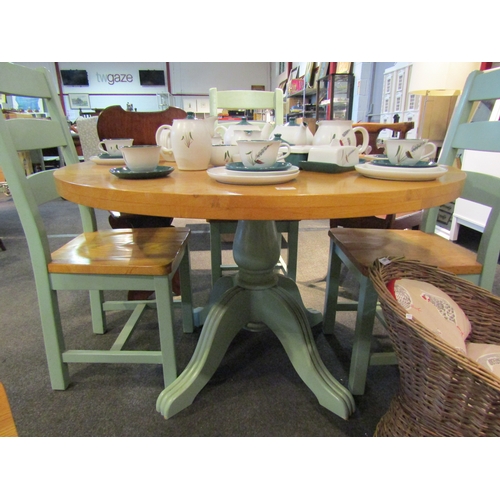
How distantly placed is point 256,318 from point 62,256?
0.68m

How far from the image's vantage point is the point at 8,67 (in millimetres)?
1085

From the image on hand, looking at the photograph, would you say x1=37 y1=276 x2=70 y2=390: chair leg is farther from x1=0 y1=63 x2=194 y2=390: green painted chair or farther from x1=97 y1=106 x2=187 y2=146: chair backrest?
x1=97 y1=106 x2=187 y2=146: chair backrest

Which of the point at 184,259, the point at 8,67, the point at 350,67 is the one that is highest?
the point at 350,67

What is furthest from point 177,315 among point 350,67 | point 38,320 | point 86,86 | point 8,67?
point 86,86

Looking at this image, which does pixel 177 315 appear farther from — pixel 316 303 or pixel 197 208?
pixel 197 208

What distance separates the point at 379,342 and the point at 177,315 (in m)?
0.96

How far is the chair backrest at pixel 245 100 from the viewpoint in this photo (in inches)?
78.7

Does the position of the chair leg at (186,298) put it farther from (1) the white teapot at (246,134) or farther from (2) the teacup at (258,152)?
(2) the teacup at (258,152)

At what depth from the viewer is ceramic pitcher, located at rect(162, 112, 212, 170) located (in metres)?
0.90

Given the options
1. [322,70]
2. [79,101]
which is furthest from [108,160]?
[79,101]

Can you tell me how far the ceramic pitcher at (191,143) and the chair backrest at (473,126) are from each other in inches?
35.1

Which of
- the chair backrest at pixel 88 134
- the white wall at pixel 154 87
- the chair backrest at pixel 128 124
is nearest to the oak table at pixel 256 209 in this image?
the chair backrest at pixel 128 124

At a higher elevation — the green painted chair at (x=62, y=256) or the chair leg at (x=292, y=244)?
the green painted chair at (x=62, y=256)

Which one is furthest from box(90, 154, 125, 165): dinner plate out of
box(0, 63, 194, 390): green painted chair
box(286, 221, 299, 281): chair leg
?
box(286, 221, 299, 281): chair leg
